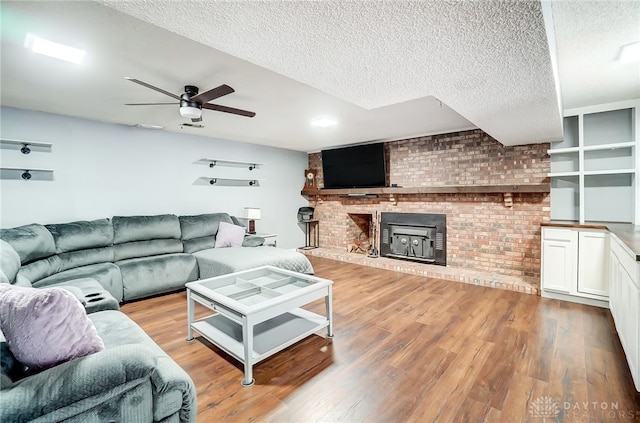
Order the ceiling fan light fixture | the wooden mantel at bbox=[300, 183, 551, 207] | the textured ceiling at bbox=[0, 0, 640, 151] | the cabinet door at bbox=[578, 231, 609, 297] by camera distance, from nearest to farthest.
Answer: the textured ceiling at bbox=[0, 0, 640, 151], the ceiling fan light fixture, the cabinet door at bbox=[578, 231, 609, 297], the wooden mantel at bbox=[300, 183, 551, 207]

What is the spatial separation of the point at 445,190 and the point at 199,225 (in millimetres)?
3880

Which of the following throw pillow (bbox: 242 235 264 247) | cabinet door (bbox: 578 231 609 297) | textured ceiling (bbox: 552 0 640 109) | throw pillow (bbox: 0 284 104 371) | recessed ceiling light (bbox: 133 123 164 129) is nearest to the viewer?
throw pillow (bbox: 0 284 104 371)

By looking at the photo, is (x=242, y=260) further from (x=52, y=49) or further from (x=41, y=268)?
(x=52, y=49)

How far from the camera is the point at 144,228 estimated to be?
155 inches

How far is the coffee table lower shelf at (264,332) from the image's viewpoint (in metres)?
2.12

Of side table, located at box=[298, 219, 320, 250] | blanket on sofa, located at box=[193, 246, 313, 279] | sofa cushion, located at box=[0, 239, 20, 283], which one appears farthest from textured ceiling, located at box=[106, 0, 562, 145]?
side table, located at box=[298, 219, 320, 250]

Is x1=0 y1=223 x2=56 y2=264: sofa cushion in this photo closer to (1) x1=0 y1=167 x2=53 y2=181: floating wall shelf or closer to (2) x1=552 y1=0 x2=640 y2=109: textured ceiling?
(1) x1=0 y1=167 x2=53 y2=181: floating wall shelf

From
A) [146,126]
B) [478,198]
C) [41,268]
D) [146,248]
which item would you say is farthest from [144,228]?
[478,198]

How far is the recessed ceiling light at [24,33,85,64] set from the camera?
1907 millimetres

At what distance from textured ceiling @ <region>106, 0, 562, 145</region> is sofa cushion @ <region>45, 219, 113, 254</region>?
10.5 feet

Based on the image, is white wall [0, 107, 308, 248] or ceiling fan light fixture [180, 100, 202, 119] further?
white wall [0, 107, 308, 248]

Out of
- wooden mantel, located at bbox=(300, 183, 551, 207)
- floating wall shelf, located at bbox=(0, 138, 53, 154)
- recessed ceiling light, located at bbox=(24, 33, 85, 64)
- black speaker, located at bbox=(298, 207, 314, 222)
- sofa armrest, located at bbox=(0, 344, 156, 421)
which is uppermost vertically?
recessed ceiling light, located at bbox=(24, 33, 85, 64)

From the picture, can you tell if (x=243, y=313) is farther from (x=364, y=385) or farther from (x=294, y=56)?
(x=294, y=56)

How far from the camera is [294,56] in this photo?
1561mm
